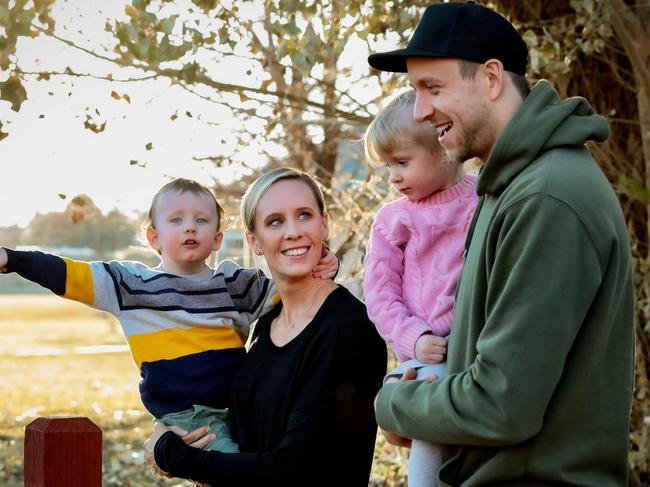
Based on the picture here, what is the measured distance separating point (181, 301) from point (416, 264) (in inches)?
30.0

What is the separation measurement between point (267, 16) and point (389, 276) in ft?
8.86

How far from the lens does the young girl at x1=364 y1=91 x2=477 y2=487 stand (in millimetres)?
2850

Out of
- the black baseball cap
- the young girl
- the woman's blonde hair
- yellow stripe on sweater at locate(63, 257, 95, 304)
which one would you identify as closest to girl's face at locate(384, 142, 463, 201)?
the young girl

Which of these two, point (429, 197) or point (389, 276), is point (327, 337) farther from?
point (429, 197)

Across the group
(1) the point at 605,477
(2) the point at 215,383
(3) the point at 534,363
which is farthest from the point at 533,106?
(2) the point at 215,383

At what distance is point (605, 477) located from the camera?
221 cm

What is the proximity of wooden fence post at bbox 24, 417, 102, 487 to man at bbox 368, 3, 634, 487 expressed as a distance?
659mm

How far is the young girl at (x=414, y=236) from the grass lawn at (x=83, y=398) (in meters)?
0.39

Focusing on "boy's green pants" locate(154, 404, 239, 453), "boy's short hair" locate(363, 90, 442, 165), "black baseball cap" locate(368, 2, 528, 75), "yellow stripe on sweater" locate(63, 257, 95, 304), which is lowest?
"boy's green pants" locate(154, 404, 239, 453)

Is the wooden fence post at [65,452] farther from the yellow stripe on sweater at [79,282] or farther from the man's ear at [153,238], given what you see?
the man's ear at [153,238]

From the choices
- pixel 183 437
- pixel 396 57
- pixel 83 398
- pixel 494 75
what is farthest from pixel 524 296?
pixel 83 398

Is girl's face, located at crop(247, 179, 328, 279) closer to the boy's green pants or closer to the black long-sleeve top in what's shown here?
the black long-sleeve top

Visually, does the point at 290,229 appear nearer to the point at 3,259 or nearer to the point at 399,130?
the point at 399,130

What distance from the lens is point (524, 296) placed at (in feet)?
6.82
